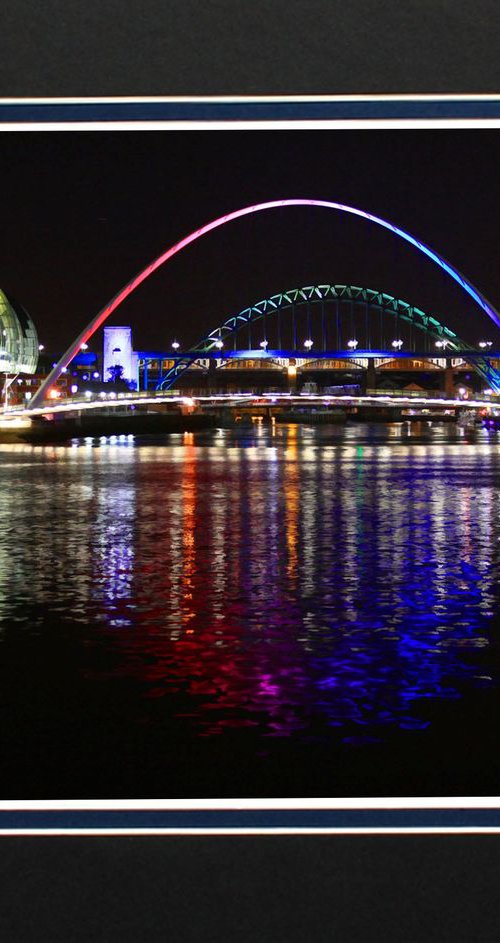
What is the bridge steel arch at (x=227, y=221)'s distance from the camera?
76375 millimetres

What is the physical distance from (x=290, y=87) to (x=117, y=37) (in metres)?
0.66

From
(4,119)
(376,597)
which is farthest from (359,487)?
(4,119)

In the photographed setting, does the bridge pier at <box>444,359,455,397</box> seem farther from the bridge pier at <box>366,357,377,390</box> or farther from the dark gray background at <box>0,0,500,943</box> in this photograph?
the dark gray background at <box>0,0,500,943</box>

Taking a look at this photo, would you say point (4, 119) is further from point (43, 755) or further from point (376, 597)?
point (376, 597)

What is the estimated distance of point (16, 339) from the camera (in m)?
117

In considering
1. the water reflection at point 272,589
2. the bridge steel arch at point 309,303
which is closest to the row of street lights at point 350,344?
the bridge steel arch at point 309,303

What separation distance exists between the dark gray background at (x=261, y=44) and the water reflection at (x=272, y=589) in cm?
303

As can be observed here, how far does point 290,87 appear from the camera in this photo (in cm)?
557

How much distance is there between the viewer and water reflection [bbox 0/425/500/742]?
26.8 ft

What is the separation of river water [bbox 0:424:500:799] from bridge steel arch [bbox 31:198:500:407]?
2123 inches
